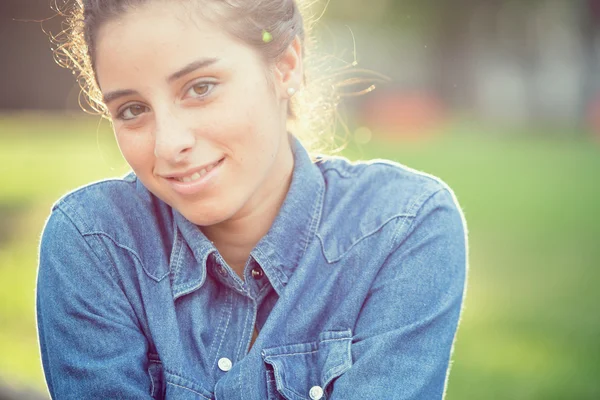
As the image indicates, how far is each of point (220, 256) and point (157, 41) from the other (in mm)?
657

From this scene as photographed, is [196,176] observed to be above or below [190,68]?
below

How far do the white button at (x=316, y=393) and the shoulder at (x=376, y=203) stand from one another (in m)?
0.39

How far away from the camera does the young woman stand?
74.6 inches

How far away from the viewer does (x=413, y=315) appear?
196cm

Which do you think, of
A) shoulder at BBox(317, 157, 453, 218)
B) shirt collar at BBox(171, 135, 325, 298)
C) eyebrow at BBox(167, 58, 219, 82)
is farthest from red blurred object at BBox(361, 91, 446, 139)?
eyebrow at BBox(167, 58, 219, 82)

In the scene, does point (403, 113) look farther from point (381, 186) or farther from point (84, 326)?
point (84, 326)

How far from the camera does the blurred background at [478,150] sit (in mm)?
4105

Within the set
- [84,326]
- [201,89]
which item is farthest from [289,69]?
[84,326]

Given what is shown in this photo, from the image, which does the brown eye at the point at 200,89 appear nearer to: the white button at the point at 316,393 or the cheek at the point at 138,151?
the cheek at the point at 138,151

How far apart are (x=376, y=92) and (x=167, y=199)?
23.4 meters

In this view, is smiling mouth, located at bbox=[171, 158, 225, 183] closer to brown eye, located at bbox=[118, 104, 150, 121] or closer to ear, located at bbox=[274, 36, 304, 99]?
brown eye, located at bbox=[118, 104, 150, 121]

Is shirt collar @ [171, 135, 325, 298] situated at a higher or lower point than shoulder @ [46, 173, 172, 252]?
lower

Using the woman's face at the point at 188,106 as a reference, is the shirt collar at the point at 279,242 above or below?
below

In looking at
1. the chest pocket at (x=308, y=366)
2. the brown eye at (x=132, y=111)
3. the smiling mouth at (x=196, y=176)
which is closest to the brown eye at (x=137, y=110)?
the brown eye at (x=132, y=111)
